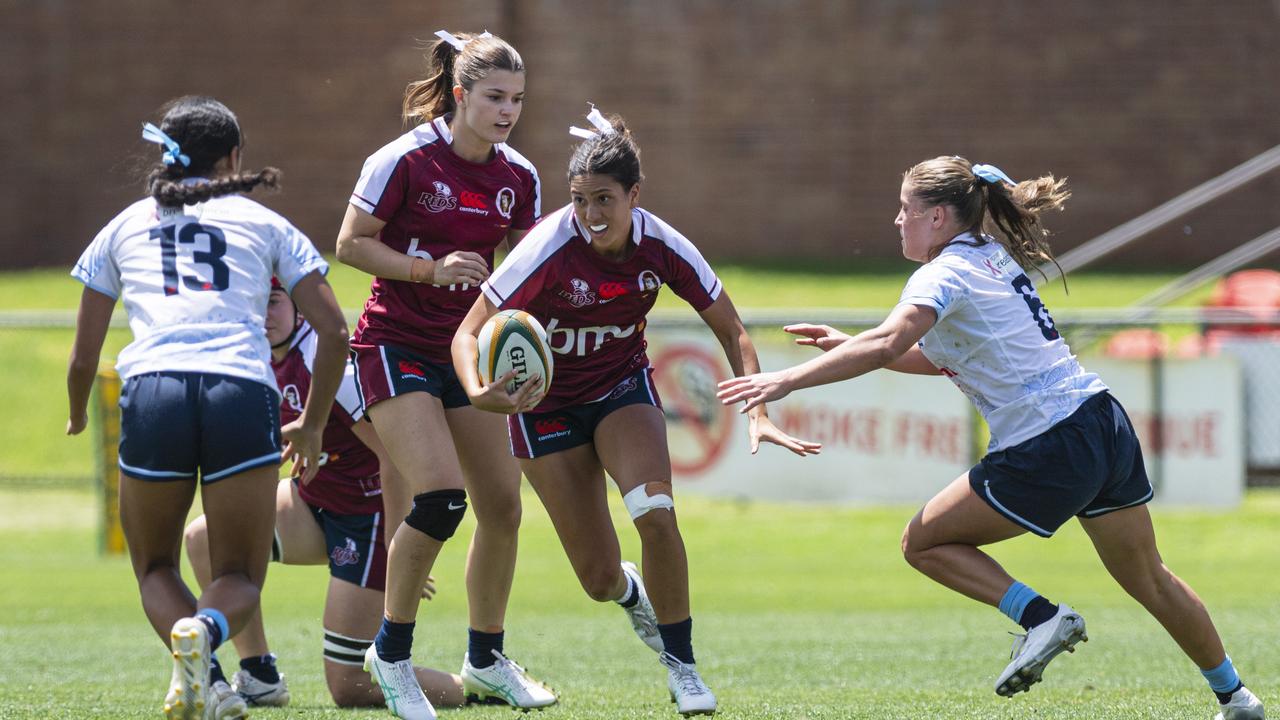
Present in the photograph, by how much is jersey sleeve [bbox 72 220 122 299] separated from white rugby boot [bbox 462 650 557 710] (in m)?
2.04

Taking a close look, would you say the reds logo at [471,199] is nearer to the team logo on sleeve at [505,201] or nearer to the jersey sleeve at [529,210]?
the team logo on sleeve at [505,201]

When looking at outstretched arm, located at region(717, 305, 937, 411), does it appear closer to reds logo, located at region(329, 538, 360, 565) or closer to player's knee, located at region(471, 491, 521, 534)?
player's knee, located at region(471, 491, 521, 534)

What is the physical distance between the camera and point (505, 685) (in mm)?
5590

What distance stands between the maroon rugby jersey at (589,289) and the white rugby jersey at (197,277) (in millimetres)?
758

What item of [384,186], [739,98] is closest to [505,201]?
[384,186]

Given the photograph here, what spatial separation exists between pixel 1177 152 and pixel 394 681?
745 inches

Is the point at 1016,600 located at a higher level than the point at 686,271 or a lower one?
lower

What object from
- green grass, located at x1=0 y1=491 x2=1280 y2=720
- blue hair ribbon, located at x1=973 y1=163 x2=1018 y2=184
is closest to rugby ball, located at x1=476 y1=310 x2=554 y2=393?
green grass, located at x1=0 y1=491 x2=1280 y2=720

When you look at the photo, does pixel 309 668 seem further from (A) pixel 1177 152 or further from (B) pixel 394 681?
(A) pixel 1177 152

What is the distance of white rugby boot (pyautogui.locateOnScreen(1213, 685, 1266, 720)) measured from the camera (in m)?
4.87

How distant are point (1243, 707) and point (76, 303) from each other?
57.9 ft

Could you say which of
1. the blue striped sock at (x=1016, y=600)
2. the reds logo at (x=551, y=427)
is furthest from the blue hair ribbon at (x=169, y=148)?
the blue striped sock at (x=1016, y=600)

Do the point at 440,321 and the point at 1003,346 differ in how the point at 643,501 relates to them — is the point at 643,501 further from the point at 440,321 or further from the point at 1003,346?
the point at 1003,346

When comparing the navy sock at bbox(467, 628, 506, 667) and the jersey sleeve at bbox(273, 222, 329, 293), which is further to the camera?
the navy sock at bbox(467, 628, 506, 667)
